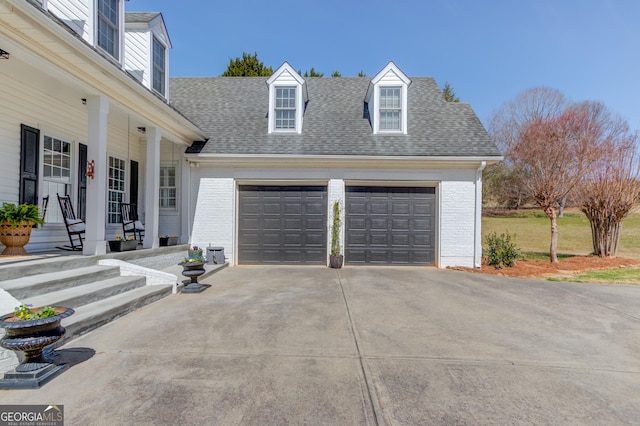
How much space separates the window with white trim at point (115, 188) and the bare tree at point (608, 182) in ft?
46.9

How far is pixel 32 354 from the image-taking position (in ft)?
9.63

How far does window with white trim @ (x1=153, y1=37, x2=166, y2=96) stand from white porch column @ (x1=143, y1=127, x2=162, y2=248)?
5.98ft

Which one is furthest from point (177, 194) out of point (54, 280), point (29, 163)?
point (54, 280)

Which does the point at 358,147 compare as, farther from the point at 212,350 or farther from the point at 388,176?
the point at 212,350

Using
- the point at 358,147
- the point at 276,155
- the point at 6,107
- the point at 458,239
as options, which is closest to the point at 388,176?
the point at 358,147

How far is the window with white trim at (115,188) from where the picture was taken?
889cm

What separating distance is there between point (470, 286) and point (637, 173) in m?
8.33

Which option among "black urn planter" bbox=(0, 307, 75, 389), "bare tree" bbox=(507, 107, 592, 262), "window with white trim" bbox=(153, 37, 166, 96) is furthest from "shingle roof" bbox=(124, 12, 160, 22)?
"bare tree" bbox=(507, 107, 592, 262)

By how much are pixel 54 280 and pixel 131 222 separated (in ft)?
14.1

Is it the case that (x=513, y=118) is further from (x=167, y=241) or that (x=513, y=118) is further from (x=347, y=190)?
(x=167, y=241)

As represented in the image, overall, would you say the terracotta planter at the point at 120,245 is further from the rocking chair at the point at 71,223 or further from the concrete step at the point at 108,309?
the concrete step at the point at 108,309

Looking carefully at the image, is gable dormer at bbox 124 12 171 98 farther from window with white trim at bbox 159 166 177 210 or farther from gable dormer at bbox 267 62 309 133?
gable dormer at bbox 267 62 309 133

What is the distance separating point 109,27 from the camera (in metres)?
6.97

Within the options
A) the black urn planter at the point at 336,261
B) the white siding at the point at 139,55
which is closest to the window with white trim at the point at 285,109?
the white siding at the point at 139,55
